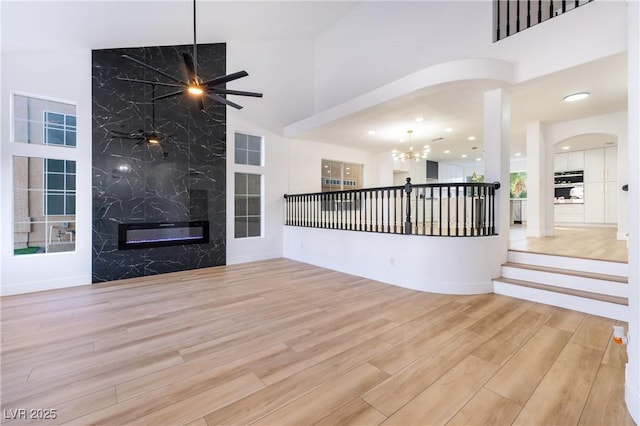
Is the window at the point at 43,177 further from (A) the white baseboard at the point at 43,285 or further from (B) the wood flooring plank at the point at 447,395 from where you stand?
(B) the wood flooring plank at the point at 447,395

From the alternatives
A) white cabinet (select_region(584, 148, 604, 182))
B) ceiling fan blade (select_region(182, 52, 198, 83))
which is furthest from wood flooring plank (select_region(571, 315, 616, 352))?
white cabinet (select_region(584, 148, 604, 182))

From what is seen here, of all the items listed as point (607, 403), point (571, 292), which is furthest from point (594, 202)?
point (607, 403)

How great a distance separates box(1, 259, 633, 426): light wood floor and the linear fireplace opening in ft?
4.70

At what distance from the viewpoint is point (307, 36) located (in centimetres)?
694

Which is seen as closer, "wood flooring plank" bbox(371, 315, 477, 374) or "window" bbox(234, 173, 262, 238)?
"wood flooring plank" bbox(371, 315, 477, 374)

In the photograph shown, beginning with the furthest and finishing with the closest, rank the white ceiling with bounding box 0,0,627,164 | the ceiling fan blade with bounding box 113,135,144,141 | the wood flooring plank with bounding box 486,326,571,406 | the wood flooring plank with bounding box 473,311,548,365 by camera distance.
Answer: the ceiling fan blade with bounding box 113,135,144,141, the white ceiling with bounding box 0,0,627,164, the wood flooring plank with bounding box 473,311,548,365, the wood flooring plank with bounding box 486,326,571,406

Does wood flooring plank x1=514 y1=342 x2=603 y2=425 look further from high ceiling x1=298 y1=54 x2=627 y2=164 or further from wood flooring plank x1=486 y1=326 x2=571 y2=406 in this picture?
high ceiling x1=298 y1=54 x2=627 y2=164

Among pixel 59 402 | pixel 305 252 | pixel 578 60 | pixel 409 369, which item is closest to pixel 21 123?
pixel 59 402

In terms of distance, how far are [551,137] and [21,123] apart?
9891 mm

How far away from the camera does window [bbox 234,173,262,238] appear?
607 cm

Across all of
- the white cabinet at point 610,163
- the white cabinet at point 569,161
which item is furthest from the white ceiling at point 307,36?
the white cabinet at point 569,161

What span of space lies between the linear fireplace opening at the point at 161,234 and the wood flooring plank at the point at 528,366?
5.20m

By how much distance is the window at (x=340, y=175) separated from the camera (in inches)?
306

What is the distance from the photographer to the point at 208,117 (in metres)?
5.61
